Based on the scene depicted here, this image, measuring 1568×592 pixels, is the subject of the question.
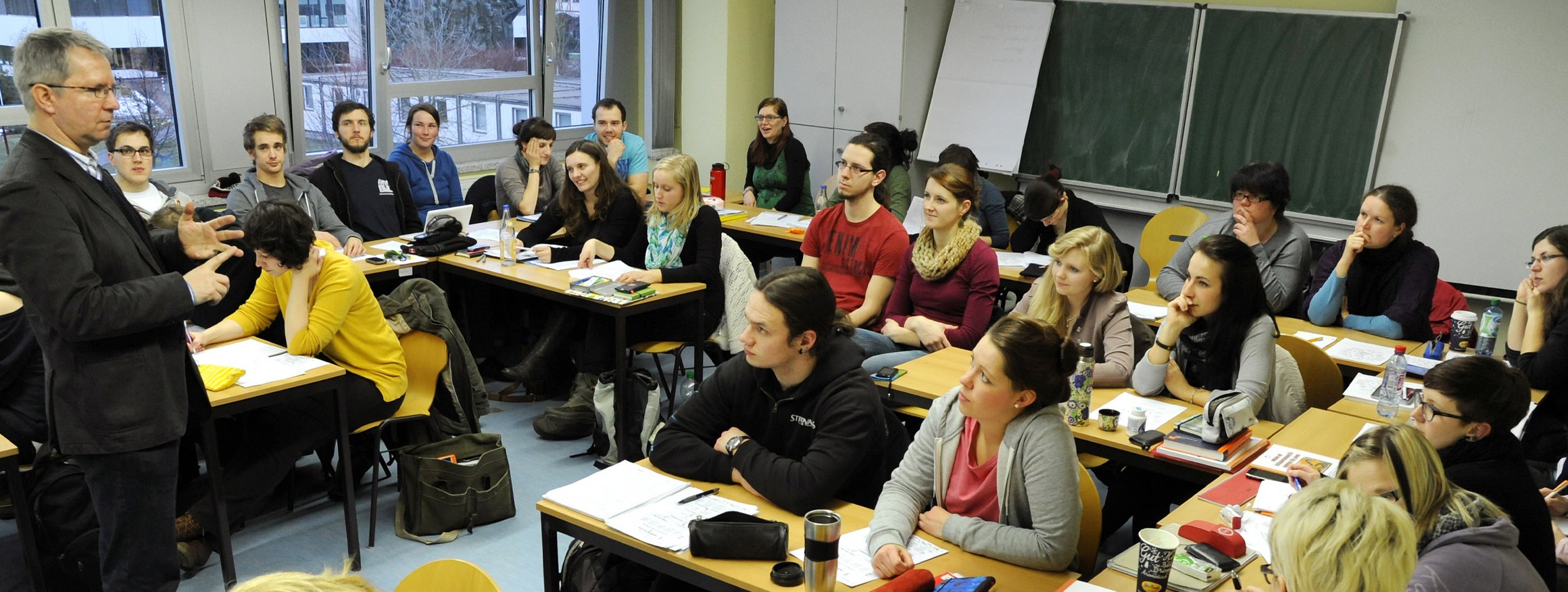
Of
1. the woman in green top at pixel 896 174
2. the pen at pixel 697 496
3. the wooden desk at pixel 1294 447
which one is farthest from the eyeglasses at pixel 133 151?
the wooden desk at pixel 1294 447

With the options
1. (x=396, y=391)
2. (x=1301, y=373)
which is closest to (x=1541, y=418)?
(x=1301, y=373)

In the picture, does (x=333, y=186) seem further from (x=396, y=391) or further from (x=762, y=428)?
(x=762, y=428)

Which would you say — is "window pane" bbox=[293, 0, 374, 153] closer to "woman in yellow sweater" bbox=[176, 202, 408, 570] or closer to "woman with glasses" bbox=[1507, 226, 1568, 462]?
"woman in yellow sweater" bbox=[176, 202, 408, 570]

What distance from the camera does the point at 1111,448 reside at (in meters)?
3.04

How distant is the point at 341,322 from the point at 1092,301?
101 inches

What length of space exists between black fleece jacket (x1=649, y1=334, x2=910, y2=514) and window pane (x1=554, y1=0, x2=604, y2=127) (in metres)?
5.86

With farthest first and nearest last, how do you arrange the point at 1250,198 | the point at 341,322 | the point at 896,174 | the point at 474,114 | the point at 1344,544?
the point at 474,114 < the point at 896,174 < the point at 1250,198 < the point at 341,322 < the point at 1344,544

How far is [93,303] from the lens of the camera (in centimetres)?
247

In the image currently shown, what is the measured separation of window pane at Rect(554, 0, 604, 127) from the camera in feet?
26.7

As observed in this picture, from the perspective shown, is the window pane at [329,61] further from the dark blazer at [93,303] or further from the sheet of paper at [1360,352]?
the sheet of paper at [1360,352]

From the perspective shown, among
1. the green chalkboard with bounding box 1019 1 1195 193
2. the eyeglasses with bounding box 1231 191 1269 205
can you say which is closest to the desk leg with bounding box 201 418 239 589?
the eyeglasses with bounding box 1231 191 1269 205

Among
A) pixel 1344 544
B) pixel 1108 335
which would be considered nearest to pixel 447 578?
pixel 1344 544

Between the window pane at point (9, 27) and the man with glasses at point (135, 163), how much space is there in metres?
1.07

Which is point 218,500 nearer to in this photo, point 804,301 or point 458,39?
point 804,301
